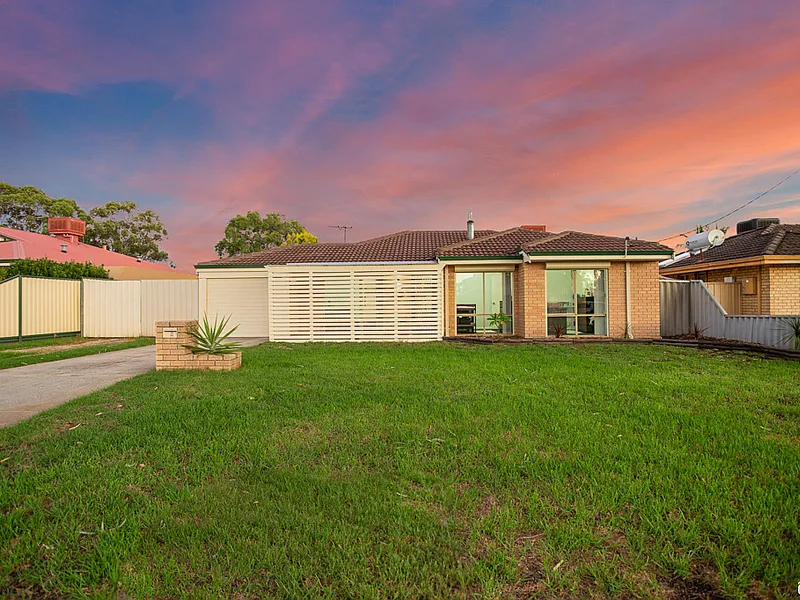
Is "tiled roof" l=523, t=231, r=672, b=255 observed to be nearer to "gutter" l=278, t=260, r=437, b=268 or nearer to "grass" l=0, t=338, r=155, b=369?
"gutter" l=278, t=260, r=437, b=268

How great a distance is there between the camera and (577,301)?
1334 cm

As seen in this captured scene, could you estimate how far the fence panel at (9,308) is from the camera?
12570 millimetres

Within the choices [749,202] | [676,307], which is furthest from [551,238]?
[749,202]

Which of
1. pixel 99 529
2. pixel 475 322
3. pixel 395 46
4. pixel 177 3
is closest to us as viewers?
pixel 99 529

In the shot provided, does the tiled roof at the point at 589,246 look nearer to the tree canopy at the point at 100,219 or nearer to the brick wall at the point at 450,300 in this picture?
the brick wall at the point at 450,300

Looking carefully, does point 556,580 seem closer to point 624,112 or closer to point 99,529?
point 99,529

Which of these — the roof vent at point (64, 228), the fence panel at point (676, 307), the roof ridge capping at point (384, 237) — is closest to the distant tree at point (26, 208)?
the roof vent at point (64, 228)

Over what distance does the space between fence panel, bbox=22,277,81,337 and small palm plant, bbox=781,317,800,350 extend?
22363 mm

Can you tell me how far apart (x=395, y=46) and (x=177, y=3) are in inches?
241

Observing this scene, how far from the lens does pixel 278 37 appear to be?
433 inches

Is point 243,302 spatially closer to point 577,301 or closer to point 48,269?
point 48,269

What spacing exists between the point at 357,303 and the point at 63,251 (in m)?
19.2

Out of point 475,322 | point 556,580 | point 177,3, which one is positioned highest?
point 177,3

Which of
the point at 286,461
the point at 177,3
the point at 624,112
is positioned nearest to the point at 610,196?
the point at 624,112
